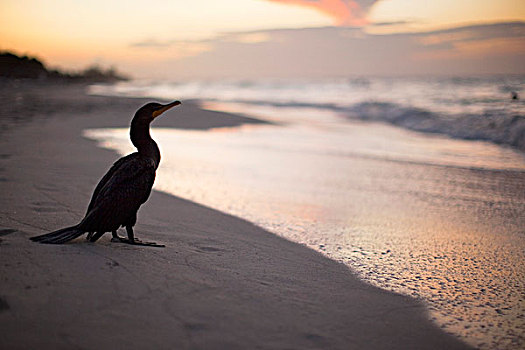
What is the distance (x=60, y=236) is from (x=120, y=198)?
1.62 ft

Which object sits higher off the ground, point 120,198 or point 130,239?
point 120,198

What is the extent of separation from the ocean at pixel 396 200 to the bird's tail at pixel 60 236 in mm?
1857

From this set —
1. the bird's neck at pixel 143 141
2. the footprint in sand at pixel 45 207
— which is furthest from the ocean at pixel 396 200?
the footprint in sand at pixel 45 207

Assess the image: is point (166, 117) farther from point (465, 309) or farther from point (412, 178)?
point (465, 309)

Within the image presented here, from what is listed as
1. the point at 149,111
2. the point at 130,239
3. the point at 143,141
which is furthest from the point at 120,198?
the point at 149,111

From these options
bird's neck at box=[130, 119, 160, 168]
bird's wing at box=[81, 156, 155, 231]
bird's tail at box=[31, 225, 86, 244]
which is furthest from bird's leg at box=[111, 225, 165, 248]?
bird's neck at box=[130, 119, 160, 168]

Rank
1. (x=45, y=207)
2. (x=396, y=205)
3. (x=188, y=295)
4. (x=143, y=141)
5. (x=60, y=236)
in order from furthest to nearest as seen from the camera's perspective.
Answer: (x=396, y=205), (x=45, y=207), (x=143, y=141), (x=60, y=236), (x=188, y=295)

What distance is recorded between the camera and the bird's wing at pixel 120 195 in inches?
115

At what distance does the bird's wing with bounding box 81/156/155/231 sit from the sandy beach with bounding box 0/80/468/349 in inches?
8.1

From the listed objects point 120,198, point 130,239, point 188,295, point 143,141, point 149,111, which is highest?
point 149,111

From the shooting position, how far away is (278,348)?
209cm

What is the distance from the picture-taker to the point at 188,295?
2.47 m

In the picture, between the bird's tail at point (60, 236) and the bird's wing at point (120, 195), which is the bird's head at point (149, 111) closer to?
the bird's wing at point (120, 195)

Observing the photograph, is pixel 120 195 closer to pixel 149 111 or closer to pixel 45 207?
pixel 149 111
